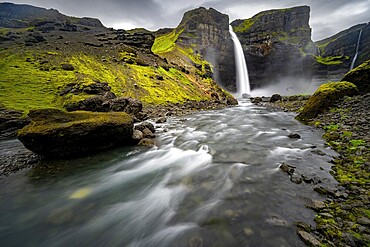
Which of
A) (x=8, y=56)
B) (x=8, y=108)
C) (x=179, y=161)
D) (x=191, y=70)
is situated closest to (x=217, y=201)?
(x=179, y=161)

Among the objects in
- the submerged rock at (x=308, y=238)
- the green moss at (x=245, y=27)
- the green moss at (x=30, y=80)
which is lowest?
the submerged rock at (x=308, y=238)

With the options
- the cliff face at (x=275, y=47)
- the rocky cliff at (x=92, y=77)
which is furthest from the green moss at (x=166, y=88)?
the cliff face at (x=275, y=47)

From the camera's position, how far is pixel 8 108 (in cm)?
1366

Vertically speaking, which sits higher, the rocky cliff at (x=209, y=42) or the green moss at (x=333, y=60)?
the rocky cliff at (x=209, y=42)

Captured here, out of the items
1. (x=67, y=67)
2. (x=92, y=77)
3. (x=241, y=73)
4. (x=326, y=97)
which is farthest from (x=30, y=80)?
(x=241, y=73)

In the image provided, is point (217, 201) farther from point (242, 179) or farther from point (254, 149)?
point (254, 149)

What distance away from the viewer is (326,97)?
1232 cm

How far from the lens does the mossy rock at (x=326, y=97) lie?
12227 mm

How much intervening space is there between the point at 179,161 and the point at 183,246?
14.6 feet

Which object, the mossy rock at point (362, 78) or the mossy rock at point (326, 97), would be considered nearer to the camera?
the mossy rock at point (326, 97)

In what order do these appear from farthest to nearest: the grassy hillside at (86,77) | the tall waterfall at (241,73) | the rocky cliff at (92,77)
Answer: the tall waterfall at (241,73)
the rocky cliff at (92,77)
the grassy hillside at (86,77)

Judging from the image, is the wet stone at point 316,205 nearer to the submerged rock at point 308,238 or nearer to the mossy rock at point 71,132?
the submerged rock at point 308,238

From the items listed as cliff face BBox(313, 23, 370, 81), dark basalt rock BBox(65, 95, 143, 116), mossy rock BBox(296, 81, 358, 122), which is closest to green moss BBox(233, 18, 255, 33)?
cliff face BBox(313, 23, 370, 81)

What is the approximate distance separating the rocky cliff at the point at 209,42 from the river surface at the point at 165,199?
56815 millimetres
